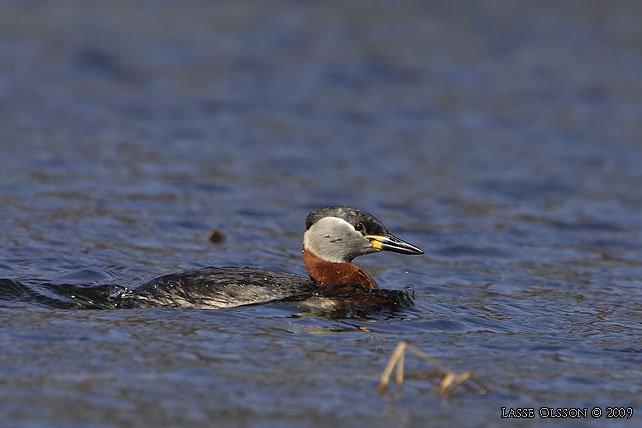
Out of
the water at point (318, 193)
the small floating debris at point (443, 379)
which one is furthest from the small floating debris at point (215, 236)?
the small floating debris at point (443, 379)

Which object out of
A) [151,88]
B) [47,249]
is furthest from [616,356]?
[151,88]

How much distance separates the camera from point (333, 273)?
10.4m

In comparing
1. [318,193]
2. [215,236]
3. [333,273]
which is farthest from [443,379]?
[318,193]

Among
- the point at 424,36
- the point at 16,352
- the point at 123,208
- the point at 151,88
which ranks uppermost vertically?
the point at 424,36

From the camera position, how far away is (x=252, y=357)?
322 inches

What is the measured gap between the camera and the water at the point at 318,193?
7637 millimetres

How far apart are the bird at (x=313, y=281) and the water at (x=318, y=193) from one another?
0.26 m

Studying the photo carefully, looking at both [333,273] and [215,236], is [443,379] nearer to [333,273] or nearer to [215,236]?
[333,273]

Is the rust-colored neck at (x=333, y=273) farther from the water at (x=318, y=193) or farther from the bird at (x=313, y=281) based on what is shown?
the water at (x=318, y=193)

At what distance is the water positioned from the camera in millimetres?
7637

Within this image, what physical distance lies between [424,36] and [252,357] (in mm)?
15929

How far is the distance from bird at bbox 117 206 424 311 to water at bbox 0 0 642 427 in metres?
0.26

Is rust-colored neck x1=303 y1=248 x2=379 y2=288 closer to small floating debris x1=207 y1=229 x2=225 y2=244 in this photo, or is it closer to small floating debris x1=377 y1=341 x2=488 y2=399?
small floating debris x1=377 y1=341 x2=488 y2=399

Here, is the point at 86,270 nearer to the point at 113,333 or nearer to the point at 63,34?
the point at 113,333
